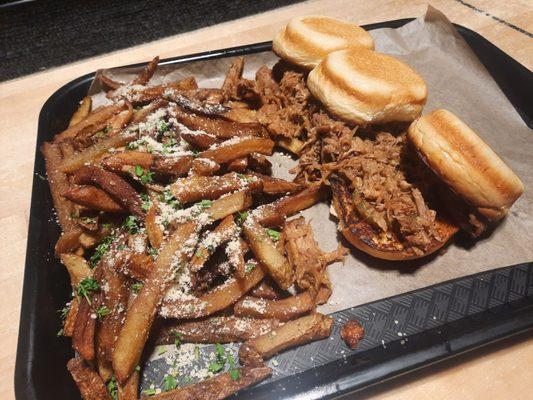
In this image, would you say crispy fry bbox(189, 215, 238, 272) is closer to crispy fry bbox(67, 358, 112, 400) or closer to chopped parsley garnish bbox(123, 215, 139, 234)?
chopped parsley garnish bbox(123, 215, 139, 234)

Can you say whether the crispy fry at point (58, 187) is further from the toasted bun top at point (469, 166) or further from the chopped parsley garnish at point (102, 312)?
the toasted bun top at point (469, 166)

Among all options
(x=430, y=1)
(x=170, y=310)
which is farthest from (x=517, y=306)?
(x=430, y=1)

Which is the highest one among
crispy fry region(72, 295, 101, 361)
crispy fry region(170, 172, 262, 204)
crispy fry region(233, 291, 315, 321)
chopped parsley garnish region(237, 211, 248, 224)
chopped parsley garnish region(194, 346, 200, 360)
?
crispy fry region(170, 172, 262, 204)

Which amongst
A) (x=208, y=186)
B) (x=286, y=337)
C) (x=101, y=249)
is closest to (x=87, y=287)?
(x=101, y=249)

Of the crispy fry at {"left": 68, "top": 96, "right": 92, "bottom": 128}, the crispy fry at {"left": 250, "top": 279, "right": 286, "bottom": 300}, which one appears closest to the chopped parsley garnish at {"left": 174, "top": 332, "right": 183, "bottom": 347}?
the crispy fry at {"left": 250, "top": 279, "right": 286, "bottom": 300}

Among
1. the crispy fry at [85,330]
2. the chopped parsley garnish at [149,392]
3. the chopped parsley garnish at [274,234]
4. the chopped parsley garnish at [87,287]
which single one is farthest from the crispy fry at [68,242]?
the chopped parsley garnish at [274,234]
